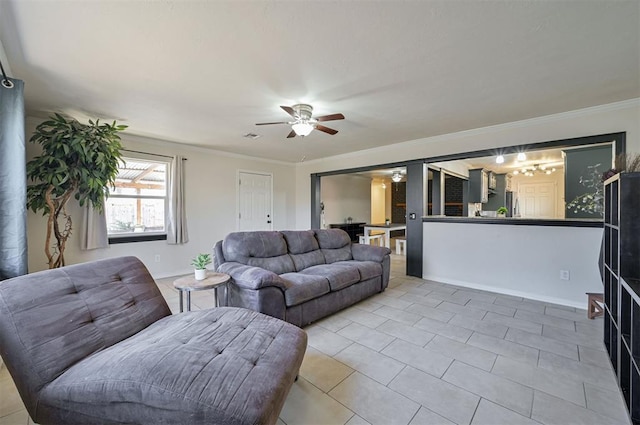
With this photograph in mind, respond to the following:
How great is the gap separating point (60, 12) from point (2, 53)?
814 mm

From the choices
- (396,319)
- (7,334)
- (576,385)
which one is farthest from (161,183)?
(576,385)

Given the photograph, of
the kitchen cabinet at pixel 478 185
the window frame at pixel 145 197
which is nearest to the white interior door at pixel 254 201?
the window frame at pixel 145 197

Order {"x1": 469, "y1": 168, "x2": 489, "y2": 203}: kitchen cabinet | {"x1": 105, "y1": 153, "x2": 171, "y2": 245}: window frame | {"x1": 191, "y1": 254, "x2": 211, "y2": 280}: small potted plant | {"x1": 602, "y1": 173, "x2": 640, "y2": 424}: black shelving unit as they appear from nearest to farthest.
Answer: {"x1": 602, "y1": 173, "x2": 640, "y2": 424}: black shelving unit, {"x1": 191, "y1": 254, "x2": 211, "y2": 280}: small potted plant, {"x1": 105, "y1": 153, "x2": 171, "y2": 245}: window frame, {"x1": 469, "y1": 168, "x2": 489, "y2": 203}: kitchen cabinet

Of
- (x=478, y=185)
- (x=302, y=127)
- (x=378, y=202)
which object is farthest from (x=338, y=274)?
(x=378, y=202)

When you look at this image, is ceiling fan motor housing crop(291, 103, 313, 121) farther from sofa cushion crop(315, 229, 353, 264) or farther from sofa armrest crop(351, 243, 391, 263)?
sofa armrest crop(351, 243, 391, 263)

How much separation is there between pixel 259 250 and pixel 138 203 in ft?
8.73

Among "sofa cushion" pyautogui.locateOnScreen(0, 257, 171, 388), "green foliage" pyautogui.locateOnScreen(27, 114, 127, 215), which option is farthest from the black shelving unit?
"green foliage" pyautogui.locateOnScreen(27, 114, 127, 215)

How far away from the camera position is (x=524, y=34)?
1.86 meters

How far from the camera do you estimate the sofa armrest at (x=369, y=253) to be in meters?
3.90

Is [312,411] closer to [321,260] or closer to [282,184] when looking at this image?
[321,260]

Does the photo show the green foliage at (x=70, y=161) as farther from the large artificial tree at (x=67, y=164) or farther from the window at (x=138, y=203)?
the window at (x=138, y=203)

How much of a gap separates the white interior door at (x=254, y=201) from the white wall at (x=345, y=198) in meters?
0.95

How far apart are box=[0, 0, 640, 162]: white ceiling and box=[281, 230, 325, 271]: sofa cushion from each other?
1.62 metres

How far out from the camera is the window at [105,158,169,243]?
428cm
